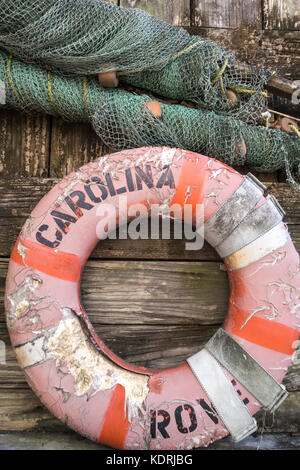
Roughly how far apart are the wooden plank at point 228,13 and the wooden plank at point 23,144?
0.77 meters

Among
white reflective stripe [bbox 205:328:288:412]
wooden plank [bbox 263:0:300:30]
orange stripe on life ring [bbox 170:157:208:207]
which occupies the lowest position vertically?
white reflective stripe [bbox 205:328:288:412]

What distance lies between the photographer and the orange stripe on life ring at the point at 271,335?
102cm

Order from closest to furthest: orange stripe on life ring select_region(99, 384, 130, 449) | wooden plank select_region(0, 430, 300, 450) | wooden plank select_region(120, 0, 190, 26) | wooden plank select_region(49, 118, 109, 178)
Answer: orange stripe on life ring select_region(99, 384, 130, 449) < wooden plank select_region(0, 430, 300, 450) < wooden plank select_region(49, 118, 109, 178) < wooden plank select_region(120, 0, 190, 26)

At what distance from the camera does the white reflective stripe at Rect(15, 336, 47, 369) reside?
100 cm

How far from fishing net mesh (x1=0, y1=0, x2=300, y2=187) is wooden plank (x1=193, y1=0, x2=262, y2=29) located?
274 mm

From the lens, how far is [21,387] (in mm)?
1187

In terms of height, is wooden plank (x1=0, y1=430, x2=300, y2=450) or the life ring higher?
the life ring

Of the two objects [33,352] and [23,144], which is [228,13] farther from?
[33,352]

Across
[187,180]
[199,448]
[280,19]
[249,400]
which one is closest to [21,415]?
[199,448]

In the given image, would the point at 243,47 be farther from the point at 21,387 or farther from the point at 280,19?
the point at 21,387

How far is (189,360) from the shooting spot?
3.48ft

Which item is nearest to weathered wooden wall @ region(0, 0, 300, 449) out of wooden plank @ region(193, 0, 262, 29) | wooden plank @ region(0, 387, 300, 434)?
wooden plank @ region(0, 387, 300, 434)

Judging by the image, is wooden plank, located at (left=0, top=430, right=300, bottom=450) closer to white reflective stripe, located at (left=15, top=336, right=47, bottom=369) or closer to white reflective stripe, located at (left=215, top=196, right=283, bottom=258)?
white reflective stripe, located at (left=15, top=336, right=47, bottom=369)

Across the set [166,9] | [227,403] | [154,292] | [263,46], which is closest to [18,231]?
[154,292]
